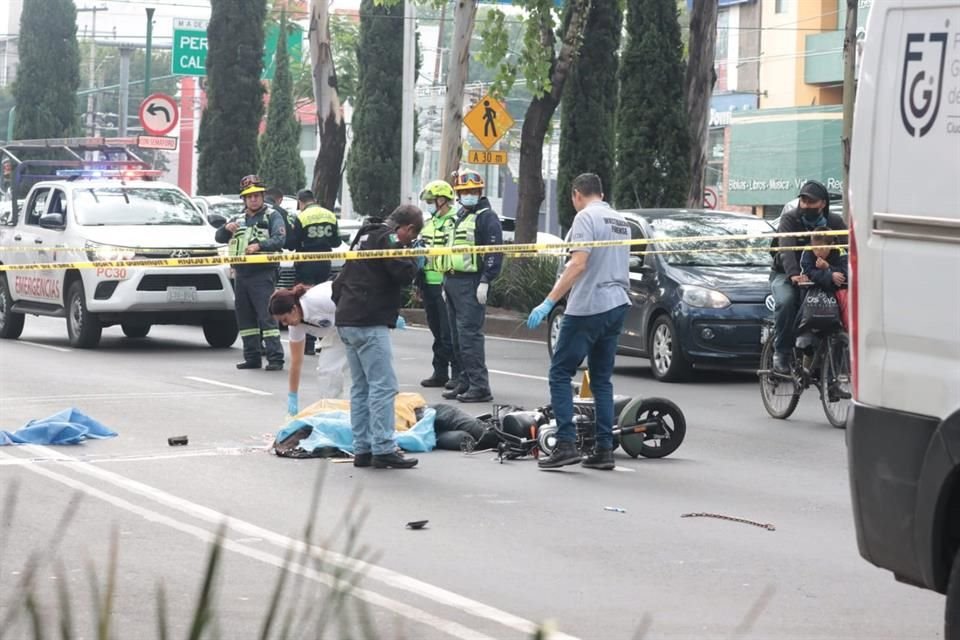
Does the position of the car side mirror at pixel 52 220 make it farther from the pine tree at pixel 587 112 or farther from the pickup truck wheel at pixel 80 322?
the pine tree at pixel 587 112

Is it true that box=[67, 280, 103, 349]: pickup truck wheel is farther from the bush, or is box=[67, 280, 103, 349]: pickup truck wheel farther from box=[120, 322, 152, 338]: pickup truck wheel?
the bush

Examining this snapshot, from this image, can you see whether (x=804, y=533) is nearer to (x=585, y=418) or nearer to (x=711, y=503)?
(x=711, y=503)

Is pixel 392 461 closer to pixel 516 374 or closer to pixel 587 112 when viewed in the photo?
pixel 516 374

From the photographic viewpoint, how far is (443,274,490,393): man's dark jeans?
14.9m

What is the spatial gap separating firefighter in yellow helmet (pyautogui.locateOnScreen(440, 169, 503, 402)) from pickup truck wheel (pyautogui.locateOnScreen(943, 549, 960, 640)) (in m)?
9.88

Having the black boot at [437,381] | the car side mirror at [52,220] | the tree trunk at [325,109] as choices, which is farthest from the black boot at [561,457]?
the tree trunk at [325,109]

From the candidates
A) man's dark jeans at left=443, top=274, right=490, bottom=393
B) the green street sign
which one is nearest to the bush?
man's dark jeans at left=443, top=274, right=490, bottom=393

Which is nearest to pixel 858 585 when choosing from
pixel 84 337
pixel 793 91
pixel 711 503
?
pixel 711 503

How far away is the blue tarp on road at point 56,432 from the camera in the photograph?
11828mm

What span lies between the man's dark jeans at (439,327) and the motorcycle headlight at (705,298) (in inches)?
88.4

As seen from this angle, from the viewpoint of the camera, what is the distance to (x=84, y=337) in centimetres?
1967

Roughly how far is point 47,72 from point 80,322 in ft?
121

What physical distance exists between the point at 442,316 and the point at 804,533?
7.67 metres

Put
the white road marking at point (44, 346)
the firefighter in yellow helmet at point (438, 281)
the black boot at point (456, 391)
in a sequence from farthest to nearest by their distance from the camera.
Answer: the white road marking at point (44, 346)
the firefighter in yellow helmet at point (438, 281)
the black boot at point (456, 391)
